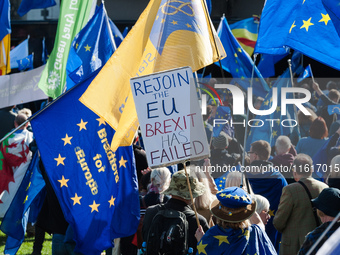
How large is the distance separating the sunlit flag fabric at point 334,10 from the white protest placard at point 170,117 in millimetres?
1560

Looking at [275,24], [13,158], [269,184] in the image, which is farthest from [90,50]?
[269,184]

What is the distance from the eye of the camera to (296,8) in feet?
21.0

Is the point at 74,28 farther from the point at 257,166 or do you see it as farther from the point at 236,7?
the point at 236,7

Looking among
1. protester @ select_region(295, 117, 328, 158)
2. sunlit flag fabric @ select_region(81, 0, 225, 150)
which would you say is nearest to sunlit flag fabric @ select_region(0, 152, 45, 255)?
sunlit flag fabric @ select_region(81, 0, 225, 150)

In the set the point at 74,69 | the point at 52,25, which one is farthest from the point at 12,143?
the point at 52,25

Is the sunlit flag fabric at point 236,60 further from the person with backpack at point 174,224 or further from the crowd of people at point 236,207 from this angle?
the person with backpack at point 174,224

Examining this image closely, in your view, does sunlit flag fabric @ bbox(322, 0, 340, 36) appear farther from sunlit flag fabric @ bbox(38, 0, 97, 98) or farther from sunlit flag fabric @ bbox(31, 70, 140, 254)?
sunlit flag fabric @ bbox(38, 0, 97, 98)

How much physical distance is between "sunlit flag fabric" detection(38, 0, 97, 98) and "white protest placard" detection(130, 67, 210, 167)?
4.53m

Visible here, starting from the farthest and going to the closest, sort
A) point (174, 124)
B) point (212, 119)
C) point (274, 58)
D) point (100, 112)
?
point (274, 58)
point (212, 119)
point (100, 112)
point (174, 124)

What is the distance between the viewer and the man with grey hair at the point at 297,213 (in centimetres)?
603

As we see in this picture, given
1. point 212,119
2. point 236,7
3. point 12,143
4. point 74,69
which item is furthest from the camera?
point 236,7

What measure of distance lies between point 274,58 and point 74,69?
20.3 ft

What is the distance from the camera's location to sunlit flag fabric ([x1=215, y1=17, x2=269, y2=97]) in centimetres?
1091

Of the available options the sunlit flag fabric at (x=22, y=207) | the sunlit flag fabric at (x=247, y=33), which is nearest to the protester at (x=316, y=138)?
the sunlit flag fabric at (x=22, y=207)
